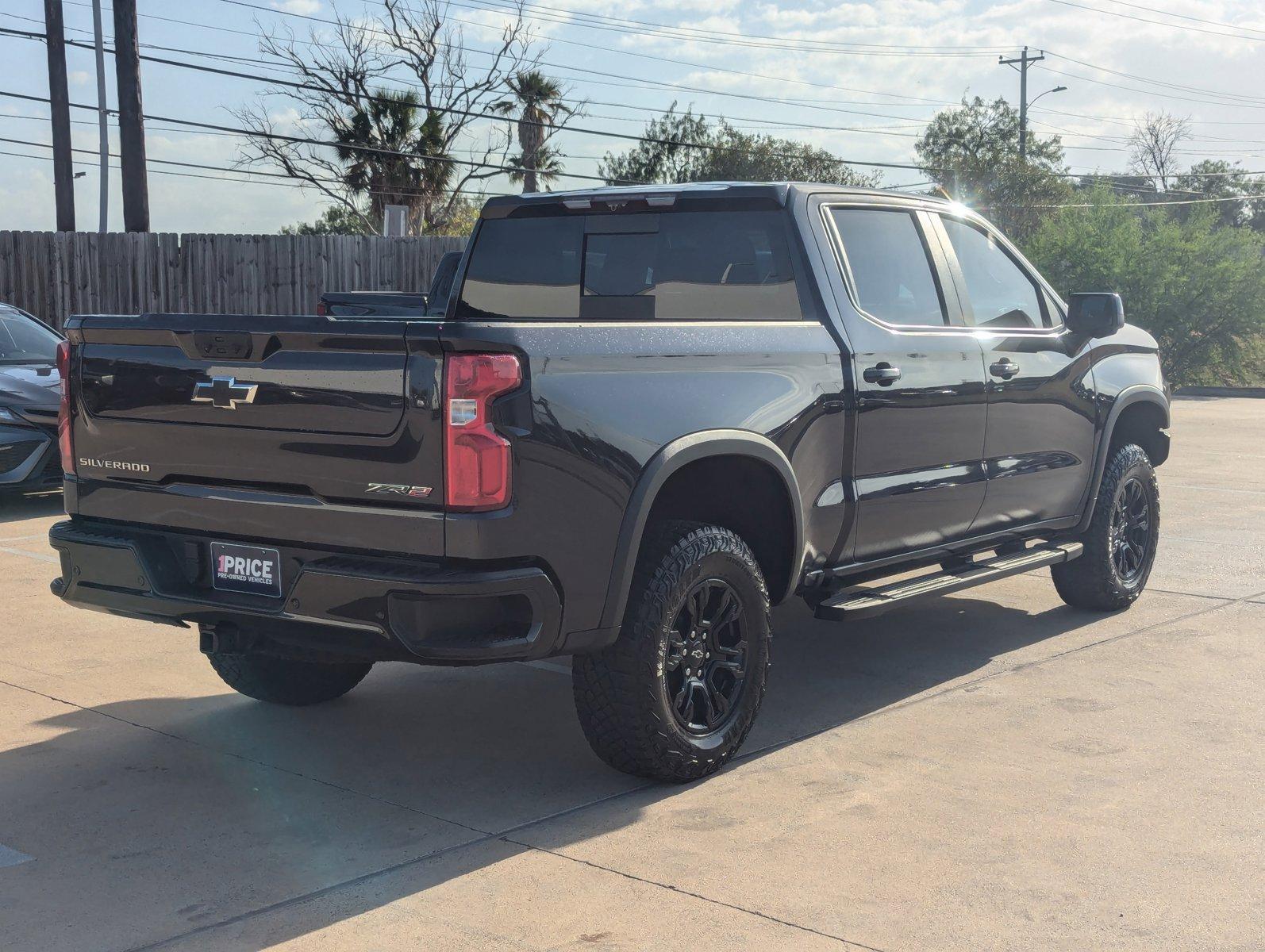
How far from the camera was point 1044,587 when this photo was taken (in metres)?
8.27

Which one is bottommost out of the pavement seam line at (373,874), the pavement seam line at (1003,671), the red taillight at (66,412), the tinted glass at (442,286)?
the pavement seam line at (1003,671)

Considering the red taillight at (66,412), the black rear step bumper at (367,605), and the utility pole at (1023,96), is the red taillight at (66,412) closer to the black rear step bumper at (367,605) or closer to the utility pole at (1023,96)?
the black rear step bumper at (367,605)

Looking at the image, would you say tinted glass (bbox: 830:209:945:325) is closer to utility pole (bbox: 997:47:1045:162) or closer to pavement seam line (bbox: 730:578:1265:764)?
pavement seam line (bbox: 730:578:1265:764)

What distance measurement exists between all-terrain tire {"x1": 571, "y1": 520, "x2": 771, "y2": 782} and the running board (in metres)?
0.45

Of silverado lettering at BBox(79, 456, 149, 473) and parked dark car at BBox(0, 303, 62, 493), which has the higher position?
silverado lettering at BBox(79, 456, 149, 473)

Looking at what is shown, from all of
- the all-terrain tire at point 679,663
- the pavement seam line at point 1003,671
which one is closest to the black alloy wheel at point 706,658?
the all-terrain tire at point 679,663

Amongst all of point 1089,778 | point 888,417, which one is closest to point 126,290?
point 888,417

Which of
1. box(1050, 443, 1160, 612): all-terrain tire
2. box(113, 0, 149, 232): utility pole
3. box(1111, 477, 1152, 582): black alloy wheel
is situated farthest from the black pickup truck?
box(113, 0, 149, 232): utility pole

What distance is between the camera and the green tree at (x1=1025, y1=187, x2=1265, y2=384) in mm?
29141

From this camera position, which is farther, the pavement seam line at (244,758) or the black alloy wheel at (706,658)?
the black alloy wheel at (706,658)

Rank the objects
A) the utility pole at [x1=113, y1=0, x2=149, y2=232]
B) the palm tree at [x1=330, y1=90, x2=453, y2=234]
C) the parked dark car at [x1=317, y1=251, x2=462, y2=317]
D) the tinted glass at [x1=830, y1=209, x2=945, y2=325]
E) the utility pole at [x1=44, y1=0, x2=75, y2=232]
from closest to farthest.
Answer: the tinted glass at [x1=830, y1=209, x2=945, y2=325]
the parked dark car at [x1=317, y1=251, x2=462, y2=317]
the utility pole at [x1=113, y1=0, x2=149, y2=232]
the utility pole at [x1=44, y1=0, x2=75, y2=232]
the palm tree at [x1=330, y1=90, x2=453, y2=234]

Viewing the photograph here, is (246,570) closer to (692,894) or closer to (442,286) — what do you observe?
(692,894)

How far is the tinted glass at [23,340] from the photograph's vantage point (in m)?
11.6

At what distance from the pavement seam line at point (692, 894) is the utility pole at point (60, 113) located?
2213 centimetres
